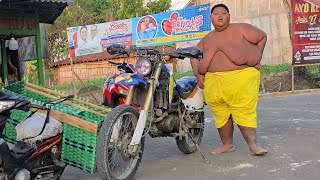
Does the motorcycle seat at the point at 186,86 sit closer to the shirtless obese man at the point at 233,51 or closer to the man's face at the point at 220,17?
the shirtless obese man at the point at 233,51

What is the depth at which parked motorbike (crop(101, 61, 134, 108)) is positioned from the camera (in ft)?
16.2

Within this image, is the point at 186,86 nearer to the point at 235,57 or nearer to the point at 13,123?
the point at 235,57

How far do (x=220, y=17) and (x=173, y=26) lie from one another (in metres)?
9.27

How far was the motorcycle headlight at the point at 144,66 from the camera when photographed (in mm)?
4684

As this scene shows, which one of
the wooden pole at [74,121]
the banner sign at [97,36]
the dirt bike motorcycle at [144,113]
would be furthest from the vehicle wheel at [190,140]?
the banner sign at [97,36]

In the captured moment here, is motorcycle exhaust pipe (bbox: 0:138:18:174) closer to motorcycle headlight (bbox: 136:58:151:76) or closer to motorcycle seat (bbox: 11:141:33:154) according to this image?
motorcycle seat (bbox: 11:141:33:154)

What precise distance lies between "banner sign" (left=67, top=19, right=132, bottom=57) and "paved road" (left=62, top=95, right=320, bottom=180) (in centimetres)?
841

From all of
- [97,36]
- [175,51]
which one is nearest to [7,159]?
[175,51]

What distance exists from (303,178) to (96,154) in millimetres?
2049

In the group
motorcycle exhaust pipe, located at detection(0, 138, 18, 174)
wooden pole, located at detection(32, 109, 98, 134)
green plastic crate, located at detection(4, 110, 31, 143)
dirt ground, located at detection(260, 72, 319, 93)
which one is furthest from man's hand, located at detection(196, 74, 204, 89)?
dirt ground, located at detection(260, 72, 319, 93)

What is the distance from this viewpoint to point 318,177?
14.8 feet

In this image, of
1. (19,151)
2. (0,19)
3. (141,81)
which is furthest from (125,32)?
(19,151)

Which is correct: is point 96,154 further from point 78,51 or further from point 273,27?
point 273,27

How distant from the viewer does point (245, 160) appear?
538cm
